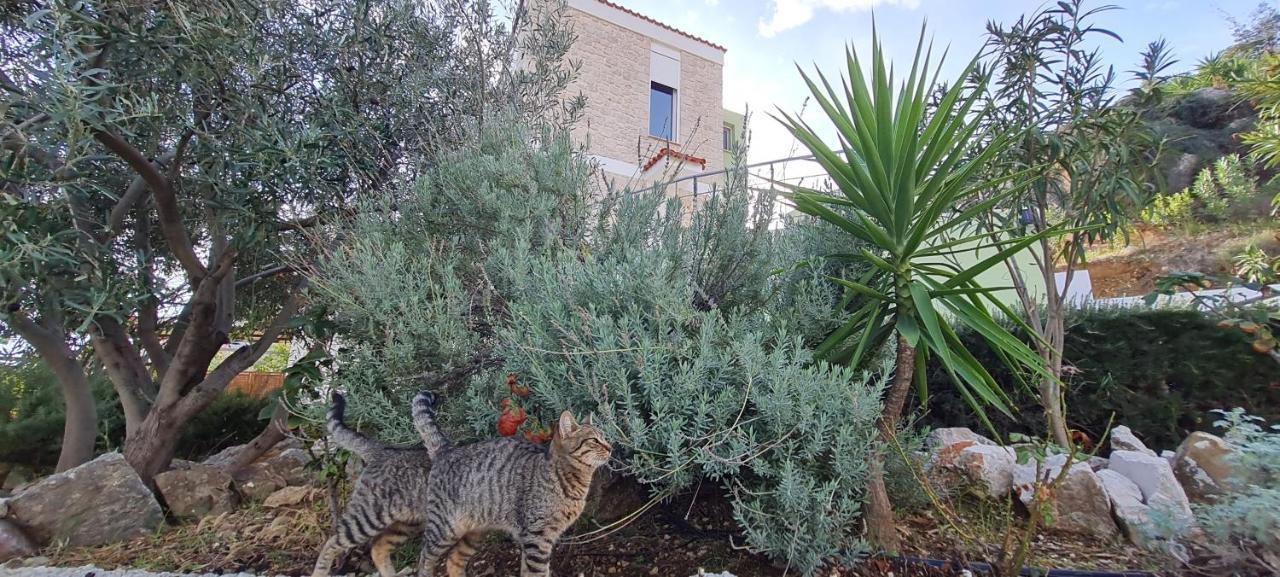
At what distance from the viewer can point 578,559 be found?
7.88 feet

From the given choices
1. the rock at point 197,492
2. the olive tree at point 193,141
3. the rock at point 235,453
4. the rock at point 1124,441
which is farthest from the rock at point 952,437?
the rock at point 235,453

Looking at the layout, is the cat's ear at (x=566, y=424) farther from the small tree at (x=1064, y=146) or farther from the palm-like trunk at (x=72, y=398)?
the palm-like trunk at (x=72, y=398)

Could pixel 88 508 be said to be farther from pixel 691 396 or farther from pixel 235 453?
pixel 691 396

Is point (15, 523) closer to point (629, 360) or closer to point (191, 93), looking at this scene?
point (191, 93)

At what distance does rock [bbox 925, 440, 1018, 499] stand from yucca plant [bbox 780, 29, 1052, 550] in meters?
0.40

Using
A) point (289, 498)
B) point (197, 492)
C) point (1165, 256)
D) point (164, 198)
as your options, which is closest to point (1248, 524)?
point (289, 498)

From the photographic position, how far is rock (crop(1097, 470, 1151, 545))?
243 cm

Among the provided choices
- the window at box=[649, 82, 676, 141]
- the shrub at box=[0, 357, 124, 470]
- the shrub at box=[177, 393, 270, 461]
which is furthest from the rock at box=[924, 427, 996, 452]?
the window at box=[649, 82, 676, 141]

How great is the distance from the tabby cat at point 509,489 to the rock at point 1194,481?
3.25 m

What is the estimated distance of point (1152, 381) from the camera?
412cm

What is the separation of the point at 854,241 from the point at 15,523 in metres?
5.25

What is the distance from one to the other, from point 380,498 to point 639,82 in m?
10.0

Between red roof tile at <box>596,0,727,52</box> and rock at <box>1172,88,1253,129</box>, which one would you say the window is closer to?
red roof tile at <box>596,0,727,52</box>

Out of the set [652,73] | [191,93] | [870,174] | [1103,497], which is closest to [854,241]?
[870,174]
